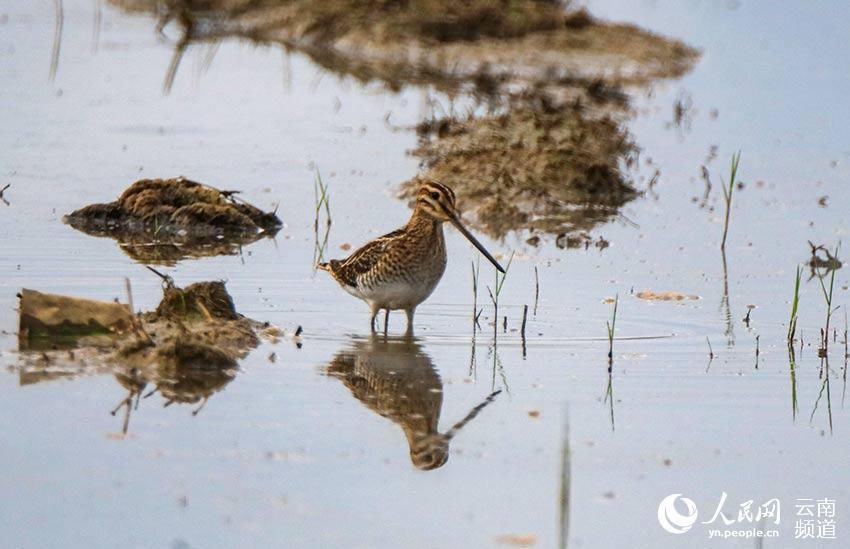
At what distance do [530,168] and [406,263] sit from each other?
15.5 feet

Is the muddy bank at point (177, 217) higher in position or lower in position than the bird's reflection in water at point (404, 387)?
higher

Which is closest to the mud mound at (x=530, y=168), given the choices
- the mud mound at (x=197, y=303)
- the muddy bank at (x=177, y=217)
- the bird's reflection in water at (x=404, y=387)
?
the muddy bank at (x=177, y=217)

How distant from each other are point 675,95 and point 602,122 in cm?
340

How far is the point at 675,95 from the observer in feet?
66.3

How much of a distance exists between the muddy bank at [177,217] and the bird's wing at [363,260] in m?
2.24

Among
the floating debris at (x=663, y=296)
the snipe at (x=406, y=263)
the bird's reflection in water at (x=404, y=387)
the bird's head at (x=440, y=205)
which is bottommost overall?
the bird's reflection in water at (x=404, y=387)

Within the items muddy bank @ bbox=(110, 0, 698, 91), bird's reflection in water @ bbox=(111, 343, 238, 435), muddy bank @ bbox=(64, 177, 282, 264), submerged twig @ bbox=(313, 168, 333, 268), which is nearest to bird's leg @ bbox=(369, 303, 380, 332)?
submerged twig @ bbox=(313, 168, 333, 268)

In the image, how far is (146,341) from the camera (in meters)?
8.66

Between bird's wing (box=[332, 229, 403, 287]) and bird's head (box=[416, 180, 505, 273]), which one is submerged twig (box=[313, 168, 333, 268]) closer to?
bird's wing (box=[332, 229, 403, 287])

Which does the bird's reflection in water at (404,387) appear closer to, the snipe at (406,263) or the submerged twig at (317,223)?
the snipe at (406,263)

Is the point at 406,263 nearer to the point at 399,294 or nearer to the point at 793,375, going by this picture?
the point at 399,294

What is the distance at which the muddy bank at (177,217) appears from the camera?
42.2 feet

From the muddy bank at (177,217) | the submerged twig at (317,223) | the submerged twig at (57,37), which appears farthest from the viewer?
the submerged twig at (57,37)

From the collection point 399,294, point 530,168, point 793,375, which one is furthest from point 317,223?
point 793,375
